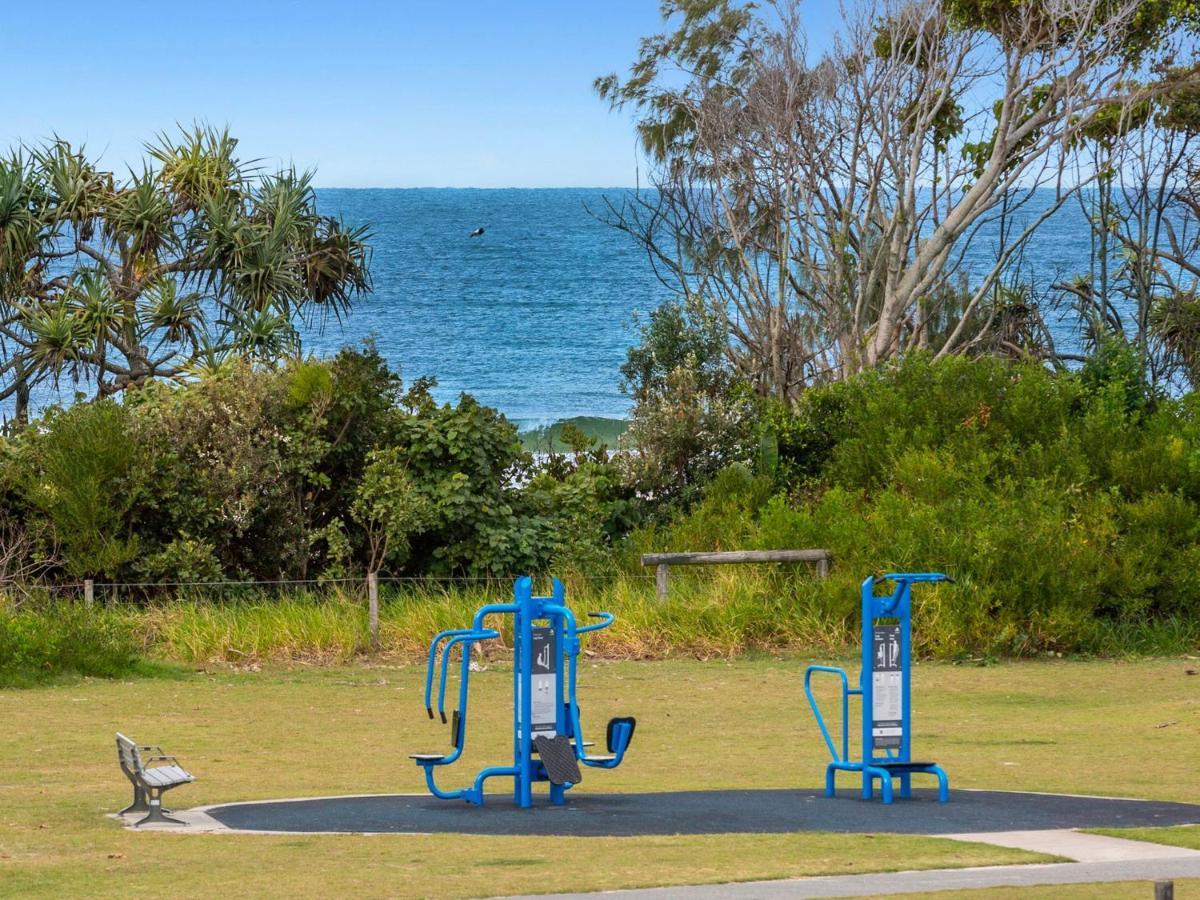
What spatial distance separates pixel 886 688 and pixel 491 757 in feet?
11.6

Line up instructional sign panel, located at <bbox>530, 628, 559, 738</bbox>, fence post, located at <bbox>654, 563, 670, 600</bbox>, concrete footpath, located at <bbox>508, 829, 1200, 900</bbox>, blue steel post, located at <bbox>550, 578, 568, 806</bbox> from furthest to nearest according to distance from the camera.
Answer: fence post, located at <bbox>654, 563, 670, 600</bbox> < blue steel post, located at <bbox>550, 578, 568, 806</bbox> < instructional sign panel, located at <bbox>530, 628, 559, 738</bbox> < concrete footpath, located at <bbox>508, 829, 1200, 900</bbox>

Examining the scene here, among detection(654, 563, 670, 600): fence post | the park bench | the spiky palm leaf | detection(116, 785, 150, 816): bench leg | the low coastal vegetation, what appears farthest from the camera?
the spiky palm leaf

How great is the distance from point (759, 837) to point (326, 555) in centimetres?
1474

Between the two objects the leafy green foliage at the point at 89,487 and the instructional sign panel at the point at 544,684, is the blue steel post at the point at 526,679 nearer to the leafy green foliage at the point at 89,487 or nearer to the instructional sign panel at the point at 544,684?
the instructional sign panel at the point at 544,684

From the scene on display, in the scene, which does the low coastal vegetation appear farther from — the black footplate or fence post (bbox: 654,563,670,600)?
the black footplate

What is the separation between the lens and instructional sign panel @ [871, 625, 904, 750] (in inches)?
404

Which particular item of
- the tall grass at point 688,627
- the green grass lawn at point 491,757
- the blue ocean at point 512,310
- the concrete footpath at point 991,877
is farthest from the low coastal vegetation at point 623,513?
the blue ocean at point 512,310

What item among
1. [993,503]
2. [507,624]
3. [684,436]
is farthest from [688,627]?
[684,436]

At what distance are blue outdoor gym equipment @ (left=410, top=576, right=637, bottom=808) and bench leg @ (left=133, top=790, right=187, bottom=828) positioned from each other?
54.3 inches

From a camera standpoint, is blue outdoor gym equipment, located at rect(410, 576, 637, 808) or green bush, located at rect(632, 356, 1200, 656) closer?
blue outdoor gym equipment, located at rect(410, 576, 637, 808)

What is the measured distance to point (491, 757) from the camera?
12680 mm

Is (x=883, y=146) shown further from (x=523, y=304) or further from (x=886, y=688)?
(x=523, y=304)

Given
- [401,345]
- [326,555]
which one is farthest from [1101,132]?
[401,345]

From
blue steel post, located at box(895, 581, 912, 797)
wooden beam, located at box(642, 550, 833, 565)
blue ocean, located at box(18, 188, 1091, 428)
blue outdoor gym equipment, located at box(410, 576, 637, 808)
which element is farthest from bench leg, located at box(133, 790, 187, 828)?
blue ocean, located at box(18, 188, 1091, 428)
